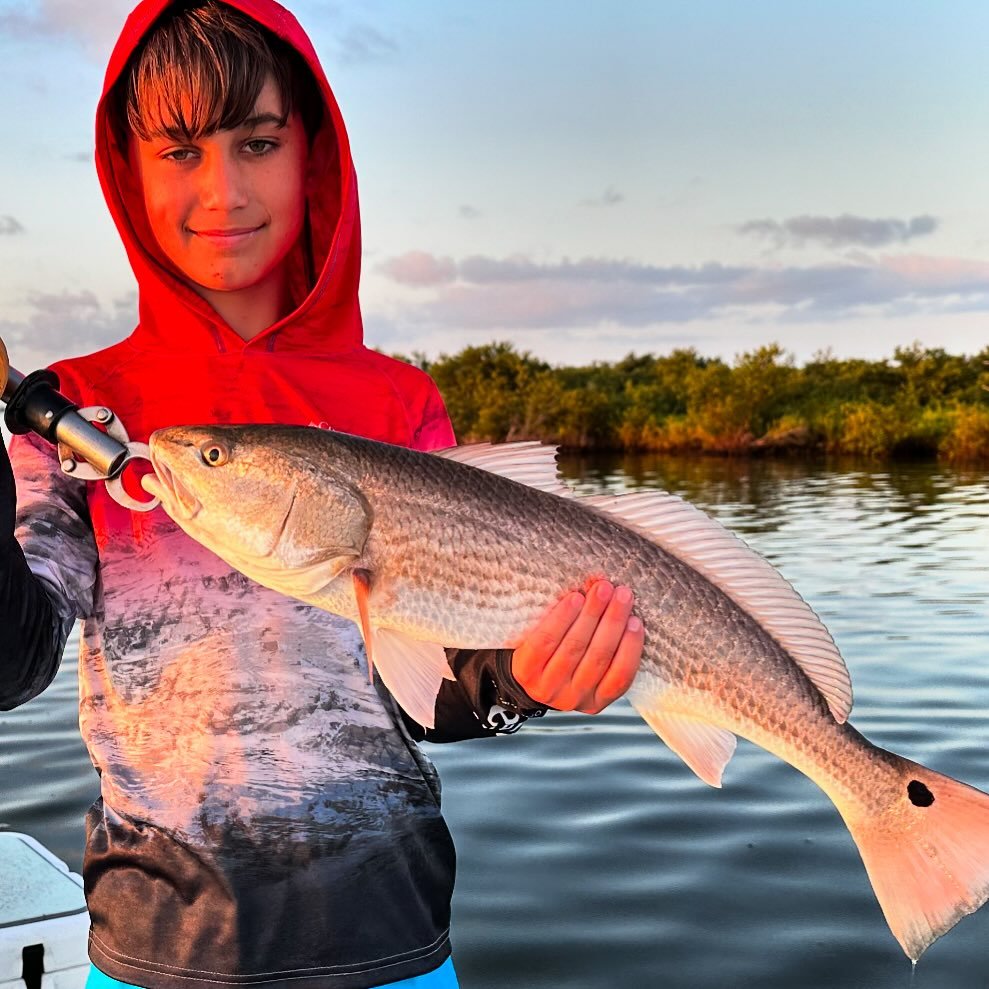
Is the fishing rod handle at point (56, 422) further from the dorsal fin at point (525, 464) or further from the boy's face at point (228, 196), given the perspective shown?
the dorsal fin at point (525, 464)

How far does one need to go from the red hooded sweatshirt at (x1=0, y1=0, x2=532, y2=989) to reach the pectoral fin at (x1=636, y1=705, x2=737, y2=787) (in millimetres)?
326

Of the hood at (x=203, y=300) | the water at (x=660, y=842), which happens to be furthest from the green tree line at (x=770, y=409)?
the hood at (x=203, y=300)

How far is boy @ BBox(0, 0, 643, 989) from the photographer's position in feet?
7.91

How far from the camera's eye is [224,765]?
8.10 feet

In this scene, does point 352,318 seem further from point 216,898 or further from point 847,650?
point 847,650

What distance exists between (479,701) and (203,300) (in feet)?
3.85

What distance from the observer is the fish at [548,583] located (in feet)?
7.50

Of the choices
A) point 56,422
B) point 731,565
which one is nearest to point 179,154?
point 56,422

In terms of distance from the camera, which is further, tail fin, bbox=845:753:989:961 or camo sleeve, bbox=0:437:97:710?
tail fin, bbox=845:753:989:961

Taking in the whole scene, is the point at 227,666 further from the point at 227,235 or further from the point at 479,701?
the point at 227,235

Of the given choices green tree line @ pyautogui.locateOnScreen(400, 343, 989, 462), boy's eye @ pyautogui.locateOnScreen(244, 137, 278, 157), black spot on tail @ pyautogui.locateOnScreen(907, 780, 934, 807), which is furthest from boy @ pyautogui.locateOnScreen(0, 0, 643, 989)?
green tree line @ pyautogui.locateOnScreen(400, 343, 989, 462)

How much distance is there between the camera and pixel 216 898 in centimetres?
242

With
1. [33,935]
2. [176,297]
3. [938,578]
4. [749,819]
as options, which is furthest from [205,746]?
[938,578]

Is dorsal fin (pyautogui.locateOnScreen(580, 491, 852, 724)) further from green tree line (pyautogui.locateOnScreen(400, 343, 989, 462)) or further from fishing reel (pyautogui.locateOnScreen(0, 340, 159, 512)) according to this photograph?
green tree line (pyautogui.locateOnScreen(400, 343, 989, 462))
